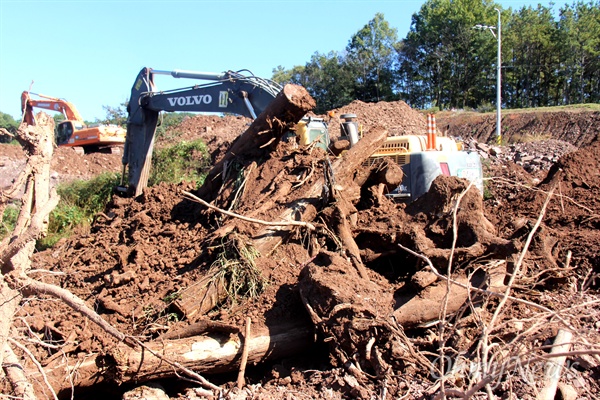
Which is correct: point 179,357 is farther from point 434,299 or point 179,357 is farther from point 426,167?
point 426,167

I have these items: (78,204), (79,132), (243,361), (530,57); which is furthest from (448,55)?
(243,361)

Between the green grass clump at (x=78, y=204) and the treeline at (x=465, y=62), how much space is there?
30.6 m

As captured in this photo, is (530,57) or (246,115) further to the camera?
(530,57)

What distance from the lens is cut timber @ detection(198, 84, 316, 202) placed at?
6.01m

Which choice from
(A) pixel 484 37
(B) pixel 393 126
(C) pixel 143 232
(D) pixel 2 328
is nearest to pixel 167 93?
(C) pixel 143 232

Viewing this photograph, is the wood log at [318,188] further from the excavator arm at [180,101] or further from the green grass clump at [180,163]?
the green grass clump at [180,163]

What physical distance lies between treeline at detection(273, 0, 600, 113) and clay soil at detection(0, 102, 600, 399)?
121ft

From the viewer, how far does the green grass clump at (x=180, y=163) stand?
44.7 feet

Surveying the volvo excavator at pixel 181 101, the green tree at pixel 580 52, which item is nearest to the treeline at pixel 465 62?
the green tree at pixel 580 52

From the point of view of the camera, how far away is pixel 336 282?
166 inches

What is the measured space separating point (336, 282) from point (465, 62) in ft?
155

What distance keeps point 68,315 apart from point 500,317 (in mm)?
3556

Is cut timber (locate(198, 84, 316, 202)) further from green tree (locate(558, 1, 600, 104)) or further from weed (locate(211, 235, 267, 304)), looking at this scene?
green tree (locate(558, 1, 600, 104))

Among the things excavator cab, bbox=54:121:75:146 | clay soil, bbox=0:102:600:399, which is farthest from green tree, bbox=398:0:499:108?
clay soil, bbox=0:102:600:399
